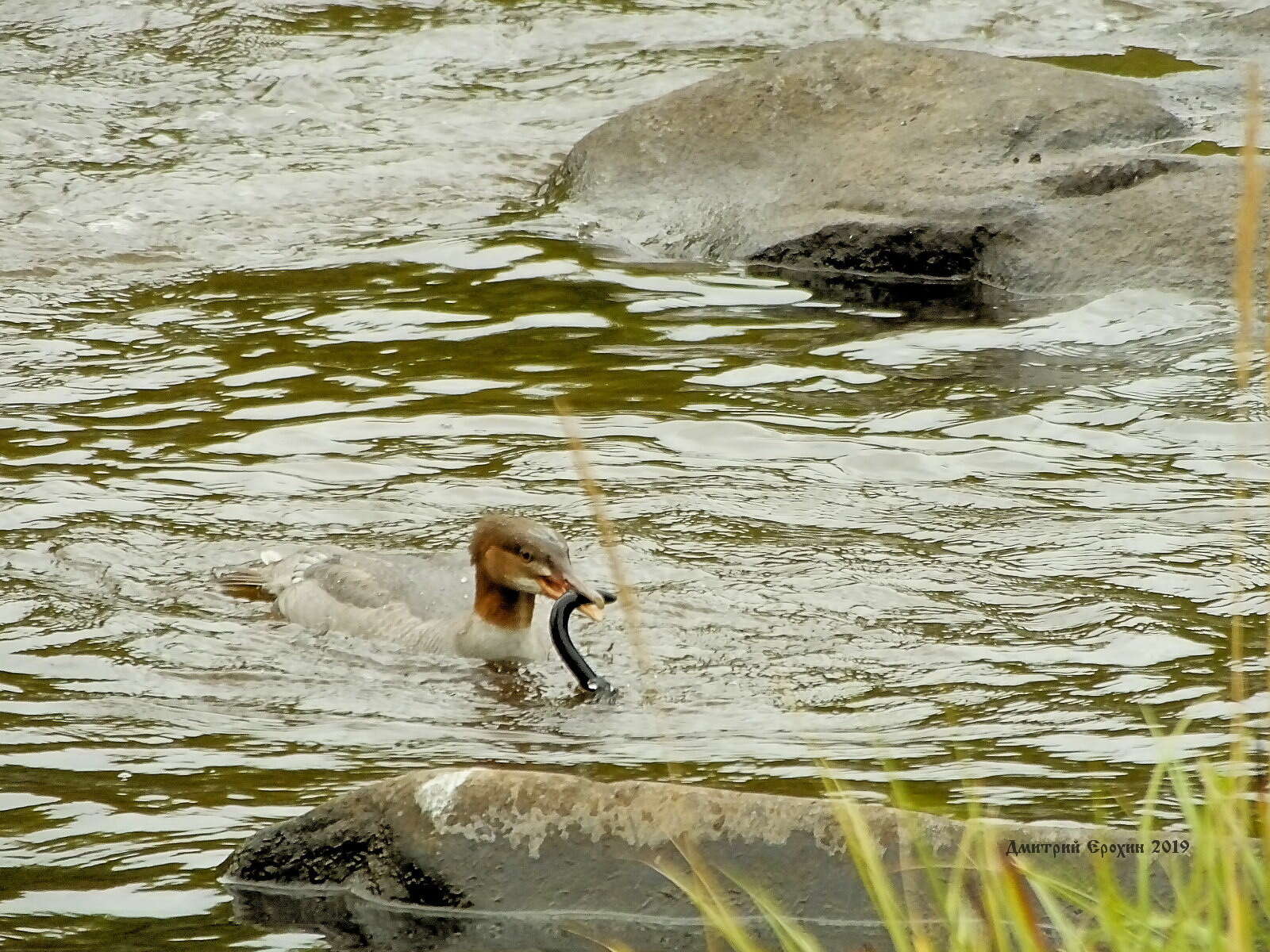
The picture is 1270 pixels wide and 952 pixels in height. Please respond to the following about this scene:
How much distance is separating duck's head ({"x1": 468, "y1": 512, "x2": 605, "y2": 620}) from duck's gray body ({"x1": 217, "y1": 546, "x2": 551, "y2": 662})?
279mm

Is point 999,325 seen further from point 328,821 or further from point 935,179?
point 328,821

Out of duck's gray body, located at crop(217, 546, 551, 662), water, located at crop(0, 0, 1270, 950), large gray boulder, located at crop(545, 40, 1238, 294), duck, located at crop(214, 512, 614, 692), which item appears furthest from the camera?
large gray boulder, located at crop(545, 40, 1238, 294)

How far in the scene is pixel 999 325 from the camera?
11.7 m

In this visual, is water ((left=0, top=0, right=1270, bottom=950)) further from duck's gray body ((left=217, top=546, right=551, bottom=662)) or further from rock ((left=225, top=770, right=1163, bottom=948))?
rock ((left=225, top=770, right=1163, bottom=948))

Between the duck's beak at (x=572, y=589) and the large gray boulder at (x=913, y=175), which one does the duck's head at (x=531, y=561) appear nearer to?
the duck's beak at (x=572, y=589)

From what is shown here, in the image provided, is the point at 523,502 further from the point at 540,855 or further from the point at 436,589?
the point at 540,855

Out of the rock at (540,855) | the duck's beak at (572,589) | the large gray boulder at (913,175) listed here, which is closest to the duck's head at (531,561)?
the duck's beak at (572,589)

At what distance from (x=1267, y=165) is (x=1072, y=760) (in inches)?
272

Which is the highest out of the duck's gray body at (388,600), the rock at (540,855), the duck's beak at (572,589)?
the rock at (540,855)

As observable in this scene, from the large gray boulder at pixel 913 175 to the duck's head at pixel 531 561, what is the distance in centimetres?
483

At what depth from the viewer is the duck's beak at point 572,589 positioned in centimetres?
798

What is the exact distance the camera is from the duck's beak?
798cm

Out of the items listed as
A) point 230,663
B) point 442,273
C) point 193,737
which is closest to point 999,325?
point 442,273

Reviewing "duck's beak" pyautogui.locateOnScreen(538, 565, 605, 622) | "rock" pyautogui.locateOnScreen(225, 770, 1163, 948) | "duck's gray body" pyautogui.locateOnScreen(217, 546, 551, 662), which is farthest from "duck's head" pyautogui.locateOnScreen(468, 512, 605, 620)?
"rock" pyautogui.locateOnScreen(225, 770, 1163, 948)
